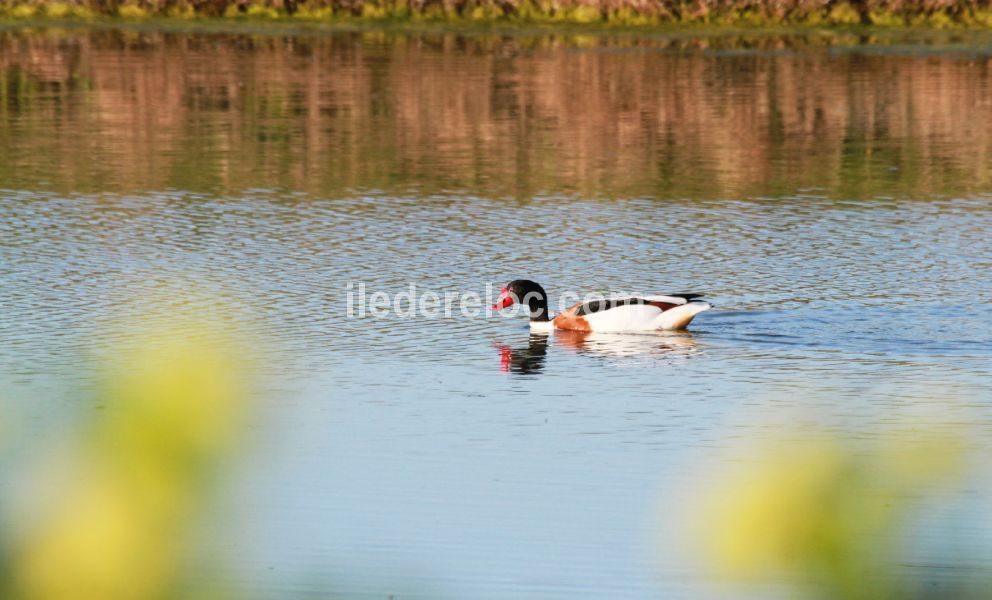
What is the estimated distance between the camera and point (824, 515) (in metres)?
2.34

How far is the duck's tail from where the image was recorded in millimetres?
13867

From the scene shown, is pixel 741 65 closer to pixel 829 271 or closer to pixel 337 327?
pixel 829 271

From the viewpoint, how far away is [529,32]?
42.4 m

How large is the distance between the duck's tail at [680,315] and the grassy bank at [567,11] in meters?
29.8

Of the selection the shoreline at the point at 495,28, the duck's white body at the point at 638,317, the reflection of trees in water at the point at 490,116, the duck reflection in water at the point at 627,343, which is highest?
the shoreline at the point at 495,28

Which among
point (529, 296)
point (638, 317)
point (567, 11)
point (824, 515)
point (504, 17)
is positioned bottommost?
point (638, 317)

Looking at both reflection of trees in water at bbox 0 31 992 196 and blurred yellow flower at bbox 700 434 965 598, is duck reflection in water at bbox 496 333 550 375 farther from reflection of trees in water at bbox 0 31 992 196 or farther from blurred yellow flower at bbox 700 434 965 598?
blurred yellow flower at bbox 700 434 965 598

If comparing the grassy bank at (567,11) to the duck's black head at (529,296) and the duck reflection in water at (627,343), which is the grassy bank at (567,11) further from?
the duck reflection in water at (627,343)

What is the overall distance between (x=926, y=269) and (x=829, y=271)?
92 centimetres

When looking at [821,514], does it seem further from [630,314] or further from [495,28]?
[495,28]

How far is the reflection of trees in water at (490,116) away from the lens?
2344 cm

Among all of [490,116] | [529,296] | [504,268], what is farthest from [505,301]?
[490,116]

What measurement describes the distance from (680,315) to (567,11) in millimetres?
30862

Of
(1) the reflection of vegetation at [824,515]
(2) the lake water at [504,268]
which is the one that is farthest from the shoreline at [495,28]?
(1) the reflection of vegetation at [824,515]
